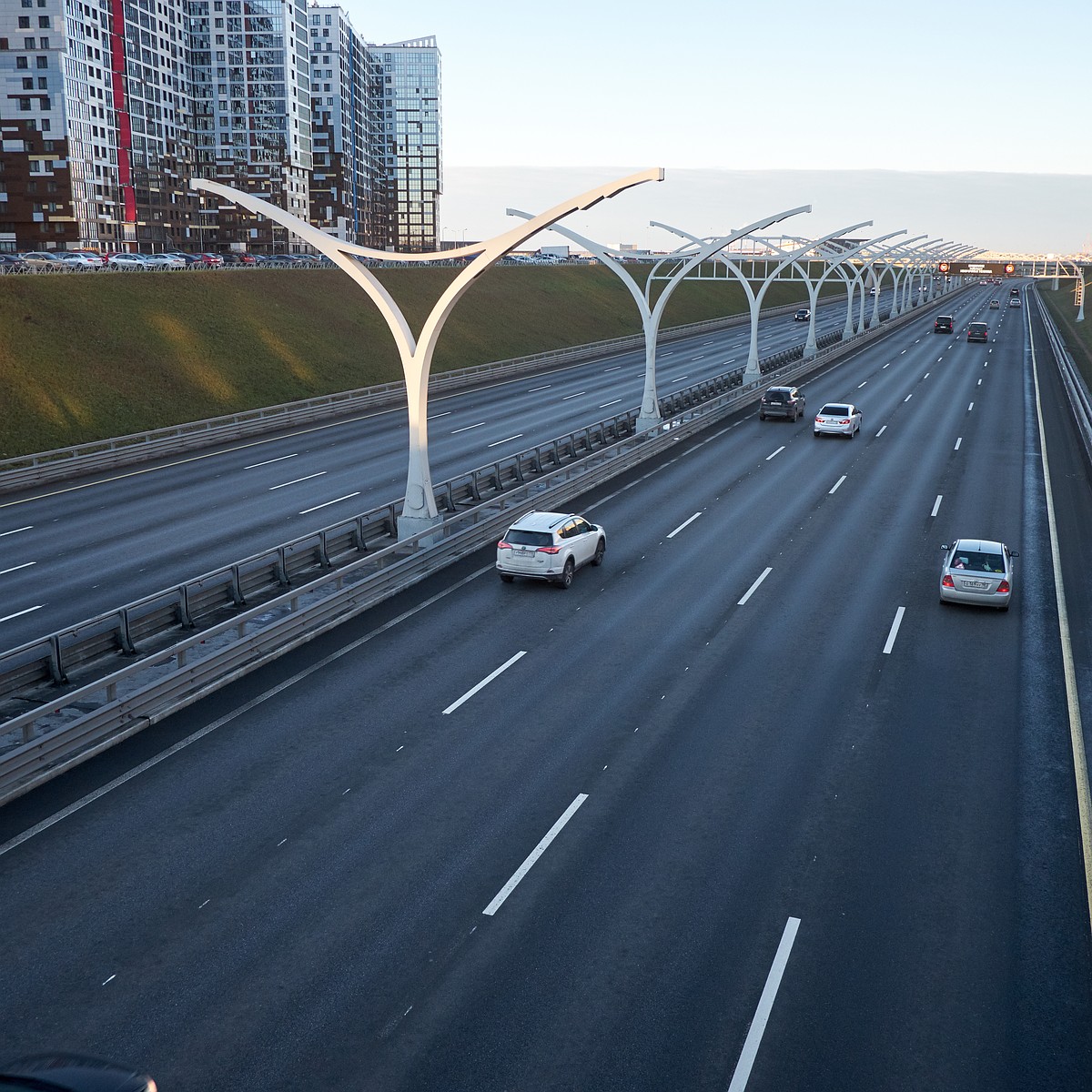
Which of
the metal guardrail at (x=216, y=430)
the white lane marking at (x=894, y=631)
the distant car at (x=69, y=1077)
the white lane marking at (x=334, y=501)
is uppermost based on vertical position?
the distant car at (x=69, y=1077)

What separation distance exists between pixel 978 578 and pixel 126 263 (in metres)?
68.2

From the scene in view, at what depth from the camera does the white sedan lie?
7194cm

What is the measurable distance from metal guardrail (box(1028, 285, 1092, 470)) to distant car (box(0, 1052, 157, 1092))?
38772 millimetres

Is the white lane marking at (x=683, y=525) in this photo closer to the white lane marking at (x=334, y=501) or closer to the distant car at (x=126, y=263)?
the white lane marking at (x=334, y=501)

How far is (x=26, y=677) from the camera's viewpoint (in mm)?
16875

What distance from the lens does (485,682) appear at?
1853 cm

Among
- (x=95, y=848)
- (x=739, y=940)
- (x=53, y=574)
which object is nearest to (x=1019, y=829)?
(x=739, y=940)

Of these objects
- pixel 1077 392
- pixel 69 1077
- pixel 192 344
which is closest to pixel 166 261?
pixel 192 344

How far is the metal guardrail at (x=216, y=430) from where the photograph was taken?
120 ft

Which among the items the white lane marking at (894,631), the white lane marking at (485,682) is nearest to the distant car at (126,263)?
the white lane marking at (485,682)

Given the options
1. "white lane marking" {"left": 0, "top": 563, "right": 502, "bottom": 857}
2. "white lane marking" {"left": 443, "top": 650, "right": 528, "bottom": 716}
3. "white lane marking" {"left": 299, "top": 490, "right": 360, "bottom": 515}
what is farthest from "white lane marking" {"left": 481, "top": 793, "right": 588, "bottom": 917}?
"white lane marking" {"left": 299, "top": 490, "right": 360, "bottom": 515}

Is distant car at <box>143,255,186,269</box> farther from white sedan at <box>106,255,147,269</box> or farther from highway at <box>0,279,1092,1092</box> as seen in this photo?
highway at <box>0,279,1092,1092</box>

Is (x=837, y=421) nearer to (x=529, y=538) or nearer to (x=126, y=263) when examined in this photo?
(x=529, y=538)

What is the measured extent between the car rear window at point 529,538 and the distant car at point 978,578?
27.7 feet
